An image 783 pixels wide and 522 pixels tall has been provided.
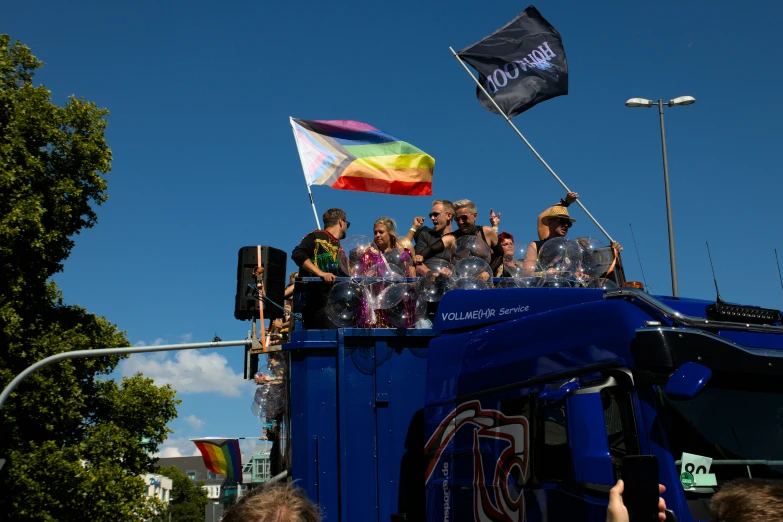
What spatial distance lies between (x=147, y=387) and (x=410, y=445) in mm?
16821

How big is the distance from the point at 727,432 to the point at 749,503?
2362mm

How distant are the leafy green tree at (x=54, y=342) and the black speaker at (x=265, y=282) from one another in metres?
11.4

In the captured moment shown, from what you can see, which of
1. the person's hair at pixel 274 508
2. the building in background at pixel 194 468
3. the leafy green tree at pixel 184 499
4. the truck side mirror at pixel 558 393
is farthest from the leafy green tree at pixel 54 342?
the building in background at pixel 194 468

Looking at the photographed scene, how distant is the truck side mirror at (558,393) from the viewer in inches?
191

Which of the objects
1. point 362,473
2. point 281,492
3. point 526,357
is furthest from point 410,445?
point 281,492

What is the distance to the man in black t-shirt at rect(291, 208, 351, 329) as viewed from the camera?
7.30 m

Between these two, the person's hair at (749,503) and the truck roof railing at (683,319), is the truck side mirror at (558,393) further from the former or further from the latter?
the person's hair at (749,503)

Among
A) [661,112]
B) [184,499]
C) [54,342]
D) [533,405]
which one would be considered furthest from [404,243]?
[184,499]

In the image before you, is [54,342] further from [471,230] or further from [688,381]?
[688,381]

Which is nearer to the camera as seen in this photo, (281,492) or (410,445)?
(281,492)

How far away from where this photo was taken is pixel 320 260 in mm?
8195

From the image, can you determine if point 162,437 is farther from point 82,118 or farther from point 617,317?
point 617,317

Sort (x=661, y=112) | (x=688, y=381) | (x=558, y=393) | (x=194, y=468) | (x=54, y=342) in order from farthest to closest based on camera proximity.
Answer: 1. (x=194, y=468)
2. (x=54, y=342)
3. (x=661, y=112)
4. (x=558, y=393)
5. (x=688, y=381)

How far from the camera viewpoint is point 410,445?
6.67 meters
